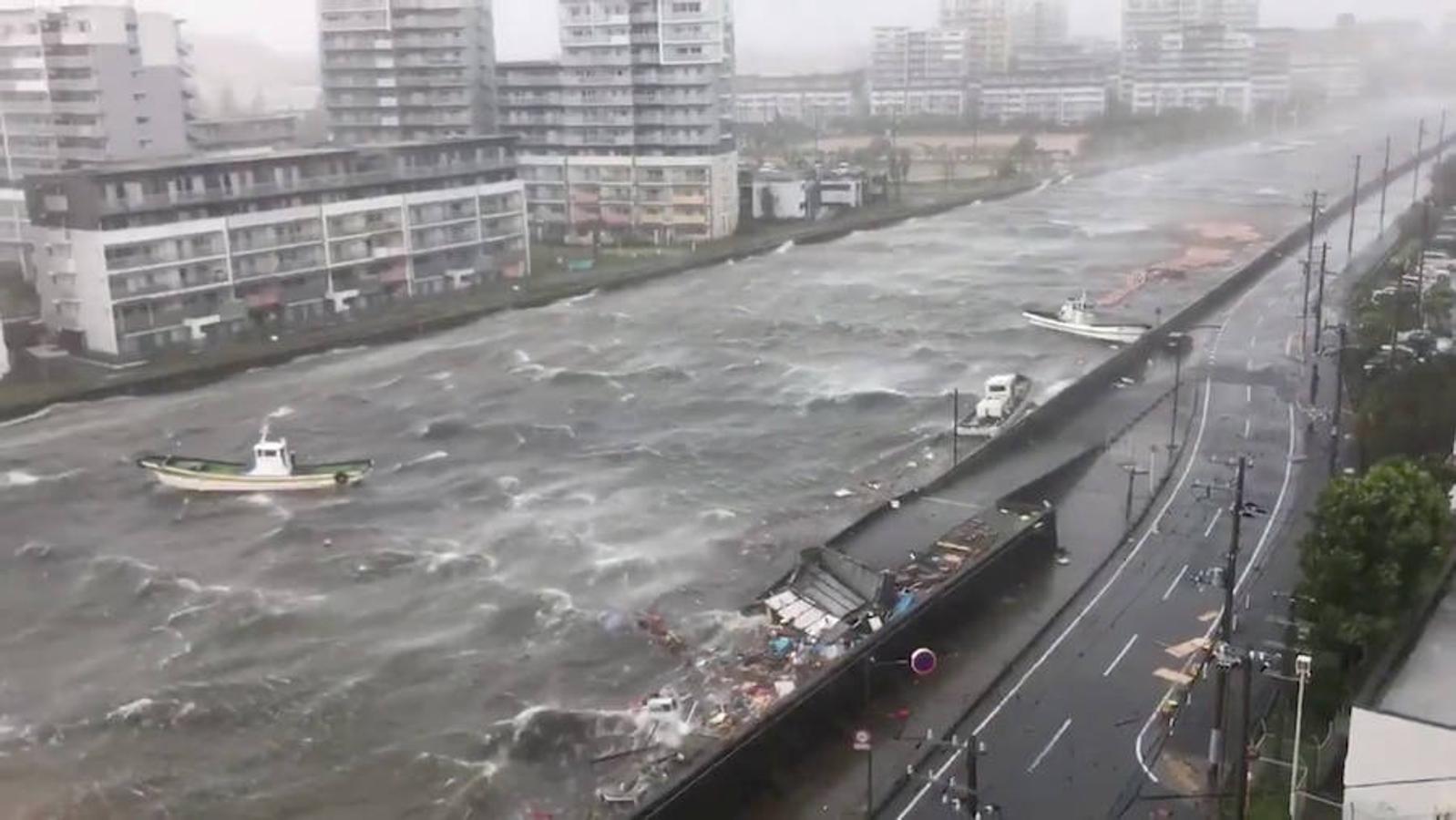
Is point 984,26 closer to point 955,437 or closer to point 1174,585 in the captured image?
point 955,437

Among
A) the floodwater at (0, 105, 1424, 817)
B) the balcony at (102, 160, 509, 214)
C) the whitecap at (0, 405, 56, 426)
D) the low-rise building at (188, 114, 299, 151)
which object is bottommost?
the floodwater at (0, 105, 1424, 817)

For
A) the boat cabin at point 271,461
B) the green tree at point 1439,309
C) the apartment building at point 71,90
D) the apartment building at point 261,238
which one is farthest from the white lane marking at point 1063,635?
the apartment building at point 71,90

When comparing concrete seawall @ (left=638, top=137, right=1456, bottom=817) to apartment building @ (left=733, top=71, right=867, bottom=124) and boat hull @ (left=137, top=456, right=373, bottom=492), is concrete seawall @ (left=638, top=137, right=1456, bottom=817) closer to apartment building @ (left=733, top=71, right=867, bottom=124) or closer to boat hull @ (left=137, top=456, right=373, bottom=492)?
boat hull @ (left=137, top=456, right=373, bottom=492)

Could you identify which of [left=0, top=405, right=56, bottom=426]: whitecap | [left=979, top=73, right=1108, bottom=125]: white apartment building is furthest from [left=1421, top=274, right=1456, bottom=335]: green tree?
[left=979, top=73, right=1108, bottom=125]: white apartment building

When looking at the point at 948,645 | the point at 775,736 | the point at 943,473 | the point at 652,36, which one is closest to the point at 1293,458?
the point at 943,473

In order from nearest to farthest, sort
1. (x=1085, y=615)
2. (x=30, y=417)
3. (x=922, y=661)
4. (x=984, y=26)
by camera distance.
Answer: (x=922, y=661) → (x=1085, y=615) → (x=30, y=417) → (x=984, y=26)

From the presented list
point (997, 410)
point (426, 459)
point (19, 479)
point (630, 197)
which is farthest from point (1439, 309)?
point (630, 197)

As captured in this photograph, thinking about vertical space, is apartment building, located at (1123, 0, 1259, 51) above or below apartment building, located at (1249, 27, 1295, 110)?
above
